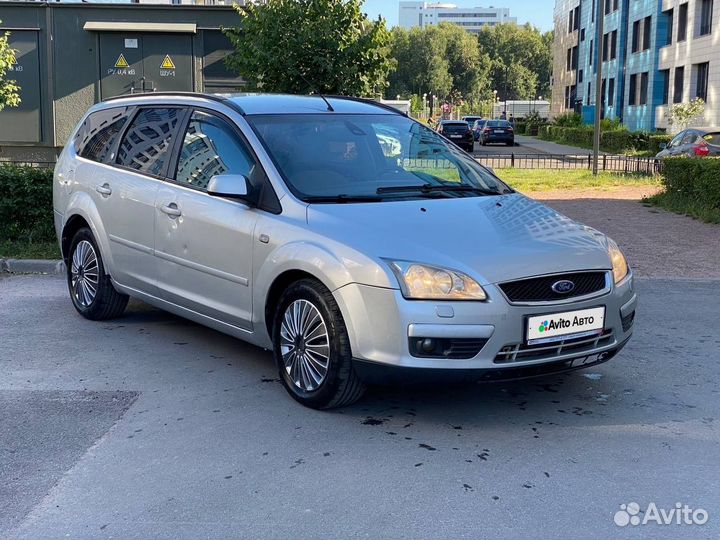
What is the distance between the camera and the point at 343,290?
4801mm

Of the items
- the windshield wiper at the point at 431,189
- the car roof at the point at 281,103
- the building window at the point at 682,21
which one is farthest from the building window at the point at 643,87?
the windshield wiper at the point at 431,189

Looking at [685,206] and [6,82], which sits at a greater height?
[6,82]

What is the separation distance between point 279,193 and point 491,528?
2.50 m

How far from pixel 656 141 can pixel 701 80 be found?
652cm

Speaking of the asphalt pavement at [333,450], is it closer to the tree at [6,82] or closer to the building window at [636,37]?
the tree at [6,82]

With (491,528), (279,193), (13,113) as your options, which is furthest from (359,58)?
(491,528)

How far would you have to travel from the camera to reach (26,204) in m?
10.3

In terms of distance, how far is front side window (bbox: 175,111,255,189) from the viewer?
229 inches

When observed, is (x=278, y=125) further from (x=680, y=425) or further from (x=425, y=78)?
(x=425, y=78)

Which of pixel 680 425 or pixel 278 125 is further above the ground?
pixel 278 125

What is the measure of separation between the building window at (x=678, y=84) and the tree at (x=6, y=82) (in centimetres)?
3514

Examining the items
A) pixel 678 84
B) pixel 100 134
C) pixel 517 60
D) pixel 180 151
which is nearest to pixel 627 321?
pixel 180 151

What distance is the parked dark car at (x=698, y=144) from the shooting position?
72.9ft

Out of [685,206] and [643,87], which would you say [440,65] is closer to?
[643,87]
